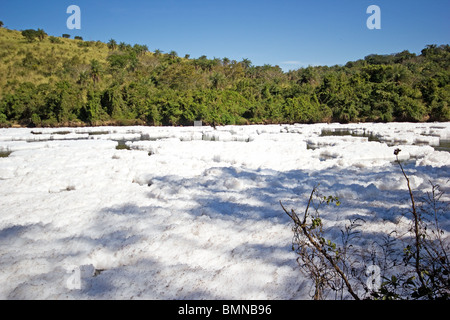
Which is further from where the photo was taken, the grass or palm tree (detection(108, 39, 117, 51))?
palm tree (detection(108, 39, 117, 51))

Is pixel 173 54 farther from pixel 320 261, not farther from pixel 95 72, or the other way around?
pixel 320 261

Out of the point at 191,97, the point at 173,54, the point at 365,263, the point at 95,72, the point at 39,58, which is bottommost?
the point at 365,263

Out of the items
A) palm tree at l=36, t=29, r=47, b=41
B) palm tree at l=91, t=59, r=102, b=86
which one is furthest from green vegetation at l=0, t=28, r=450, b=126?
palm tree at l=36, t=29, r=47, b=41

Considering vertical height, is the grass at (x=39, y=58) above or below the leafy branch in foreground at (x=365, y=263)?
above

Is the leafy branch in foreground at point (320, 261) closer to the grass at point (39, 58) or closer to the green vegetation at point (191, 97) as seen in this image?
the green vegetation at point (191, 97)

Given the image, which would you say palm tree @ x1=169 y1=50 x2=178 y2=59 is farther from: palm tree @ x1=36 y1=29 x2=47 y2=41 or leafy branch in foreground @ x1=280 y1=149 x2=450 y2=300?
leafy branch in foreground @ x1=280 y1=149 x2=450 y2=300

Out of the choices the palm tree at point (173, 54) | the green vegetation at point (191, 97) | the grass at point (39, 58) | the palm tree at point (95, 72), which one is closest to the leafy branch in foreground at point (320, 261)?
the green vegetation at point (191, 97)

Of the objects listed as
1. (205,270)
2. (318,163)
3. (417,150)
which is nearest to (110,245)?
(205,270)

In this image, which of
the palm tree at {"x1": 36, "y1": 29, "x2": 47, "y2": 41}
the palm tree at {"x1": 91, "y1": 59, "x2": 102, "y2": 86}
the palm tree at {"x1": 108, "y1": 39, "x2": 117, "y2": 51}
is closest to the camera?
the palm tree at {"x1": 91, "y1": 59, "x2": 102, "y2": 86}

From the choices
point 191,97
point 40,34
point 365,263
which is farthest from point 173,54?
point 365,263

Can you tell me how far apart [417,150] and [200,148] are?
7.71 m

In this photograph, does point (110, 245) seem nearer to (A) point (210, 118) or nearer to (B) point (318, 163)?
(B) point (318, 163)
